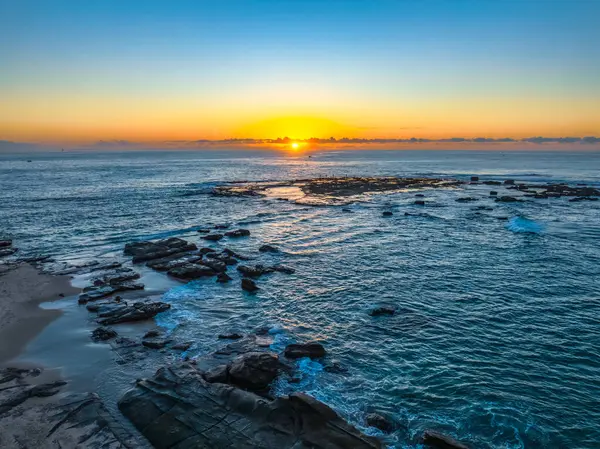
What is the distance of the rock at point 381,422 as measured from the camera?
13492mm

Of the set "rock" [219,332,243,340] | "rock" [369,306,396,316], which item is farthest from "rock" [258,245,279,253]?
"rock" [219,332,243,340]

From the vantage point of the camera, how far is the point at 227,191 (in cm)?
8506

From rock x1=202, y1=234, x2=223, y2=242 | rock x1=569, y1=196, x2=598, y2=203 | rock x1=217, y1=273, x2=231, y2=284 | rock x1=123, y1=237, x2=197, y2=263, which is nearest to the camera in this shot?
rock x1=217, y1=273, x2=231, y2=284

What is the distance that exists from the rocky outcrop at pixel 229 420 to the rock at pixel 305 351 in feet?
14.5

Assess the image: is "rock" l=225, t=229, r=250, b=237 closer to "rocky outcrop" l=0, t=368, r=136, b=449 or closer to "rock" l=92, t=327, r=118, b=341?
"rock" l=92, t=327, r=118, b=341

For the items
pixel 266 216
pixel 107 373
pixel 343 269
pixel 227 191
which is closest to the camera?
pixel 107 373

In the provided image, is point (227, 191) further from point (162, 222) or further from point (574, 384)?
point (574, 384)

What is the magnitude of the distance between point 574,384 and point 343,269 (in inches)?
711

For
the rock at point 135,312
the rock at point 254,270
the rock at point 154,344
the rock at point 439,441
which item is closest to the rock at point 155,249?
the rock at point 254,270

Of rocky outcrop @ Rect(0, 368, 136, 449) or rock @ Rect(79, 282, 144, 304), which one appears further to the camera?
rock @ Rect(79, 282, 144, 304)

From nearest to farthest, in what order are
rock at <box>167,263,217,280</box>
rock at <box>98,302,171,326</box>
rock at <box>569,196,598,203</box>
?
rock at <box>98,302,171,326</box>
rock at <box>167,263,217,280</box>
rock at <box>569,196,598,203</box>

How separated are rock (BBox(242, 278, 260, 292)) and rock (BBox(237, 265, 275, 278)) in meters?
2.75

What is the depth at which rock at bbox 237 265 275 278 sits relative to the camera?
30783mm

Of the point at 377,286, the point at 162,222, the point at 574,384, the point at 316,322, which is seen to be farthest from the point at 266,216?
the point at 574,384
